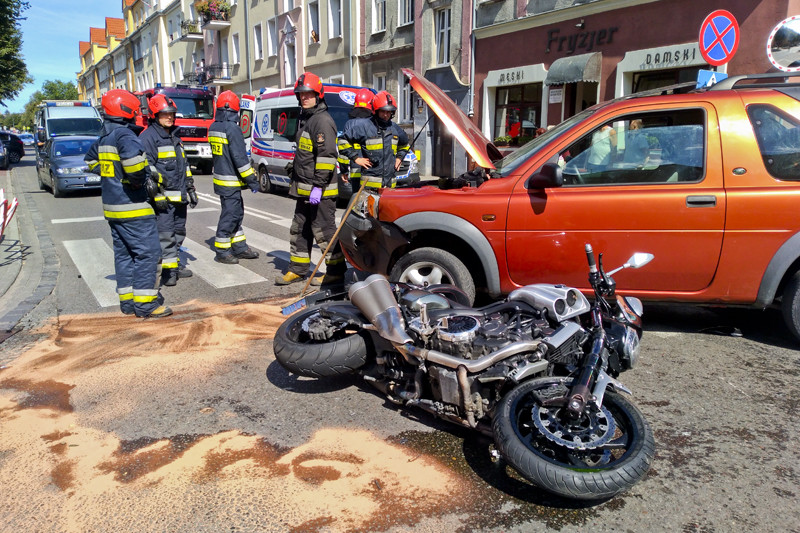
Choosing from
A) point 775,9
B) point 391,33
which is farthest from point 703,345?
point 391,33

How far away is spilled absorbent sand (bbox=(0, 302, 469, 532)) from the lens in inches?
104

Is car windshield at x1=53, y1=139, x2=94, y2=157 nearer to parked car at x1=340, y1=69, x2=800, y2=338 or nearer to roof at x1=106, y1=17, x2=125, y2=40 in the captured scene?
parked car at x1=340, y1=69, x2=800, y2=338

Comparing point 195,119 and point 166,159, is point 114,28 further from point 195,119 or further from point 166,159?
point 166,159

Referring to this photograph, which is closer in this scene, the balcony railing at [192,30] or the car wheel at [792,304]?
the car wheel at [792,304]

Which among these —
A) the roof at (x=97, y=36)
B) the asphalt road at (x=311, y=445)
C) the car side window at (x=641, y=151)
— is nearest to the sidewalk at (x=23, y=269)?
the asphalt road at (x=311, y=445)

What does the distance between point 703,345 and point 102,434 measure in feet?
13.9

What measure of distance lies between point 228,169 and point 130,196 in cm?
230

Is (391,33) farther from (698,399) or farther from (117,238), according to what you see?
(698,399)

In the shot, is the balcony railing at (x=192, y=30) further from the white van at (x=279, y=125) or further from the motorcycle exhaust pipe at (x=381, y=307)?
the motorcycle exhaust pipe at (x=381, y=307)

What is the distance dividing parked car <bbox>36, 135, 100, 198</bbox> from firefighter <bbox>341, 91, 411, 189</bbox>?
1093 cm

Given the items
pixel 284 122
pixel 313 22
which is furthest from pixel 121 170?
pixel 313 22

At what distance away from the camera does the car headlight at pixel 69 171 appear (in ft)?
49.4

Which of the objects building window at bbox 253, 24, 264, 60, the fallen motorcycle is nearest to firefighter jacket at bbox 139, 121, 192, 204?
the fallen motorcycle

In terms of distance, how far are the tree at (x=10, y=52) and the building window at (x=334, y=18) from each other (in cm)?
1553
